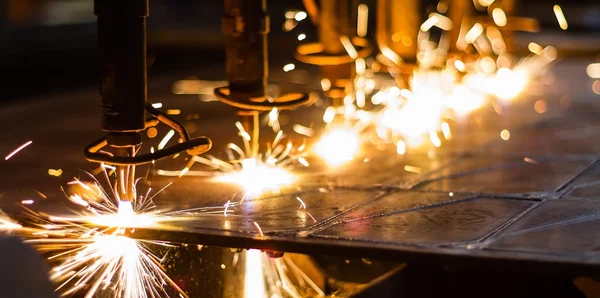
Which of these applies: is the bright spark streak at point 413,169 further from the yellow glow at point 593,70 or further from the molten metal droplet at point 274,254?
the yellow glow at point 593,70

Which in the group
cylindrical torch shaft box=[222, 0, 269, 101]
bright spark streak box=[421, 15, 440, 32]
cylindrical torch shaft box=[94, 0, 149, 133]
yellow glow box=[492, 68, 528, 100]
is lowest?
cylindrical torch shaft box=[94, 0, 149, 133]

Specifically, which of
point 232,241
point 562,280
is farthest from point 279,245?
point 562,280

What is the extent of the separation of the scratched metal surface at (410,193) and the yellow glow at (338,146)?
7cm

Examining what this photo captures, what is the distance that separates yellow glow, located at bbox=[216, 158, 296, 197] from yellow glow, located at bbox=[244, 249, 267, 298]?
498 mm

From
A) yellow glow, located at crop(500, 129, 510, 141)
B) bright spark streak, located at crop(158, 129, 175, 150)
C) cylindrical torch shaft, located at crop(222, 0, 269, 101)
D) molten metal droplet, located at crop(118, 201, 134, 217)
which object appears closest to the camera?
molten metal droplet, located at crop(118, 201, 134, 217)

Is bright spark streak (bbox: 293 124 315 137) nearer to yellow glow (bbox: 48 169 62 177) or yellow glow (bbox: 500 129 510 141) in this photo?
yellow glow (bbox: 500 129 510 141)

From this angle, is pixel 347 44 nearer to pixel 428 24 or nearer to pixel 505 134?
pixel 505 134

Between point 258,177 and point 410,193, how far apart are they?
0.53 meters

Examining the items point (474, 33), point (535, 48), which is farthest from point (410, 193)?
point (535, 48)

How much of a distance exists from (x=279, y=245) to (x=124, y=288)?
37 centimetres

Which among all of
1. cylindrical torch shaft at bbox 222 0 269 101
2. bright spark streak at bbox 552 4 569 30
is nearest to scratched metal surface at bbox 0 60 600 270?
cylindrical torch shaft at bbox 222 0 269 101

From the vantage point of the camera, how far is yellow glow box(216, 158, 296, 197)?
3.06 m

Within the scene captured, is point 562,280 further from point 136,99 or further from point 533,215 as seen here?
point 136,99

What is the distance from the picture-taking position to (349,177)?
3.22m
